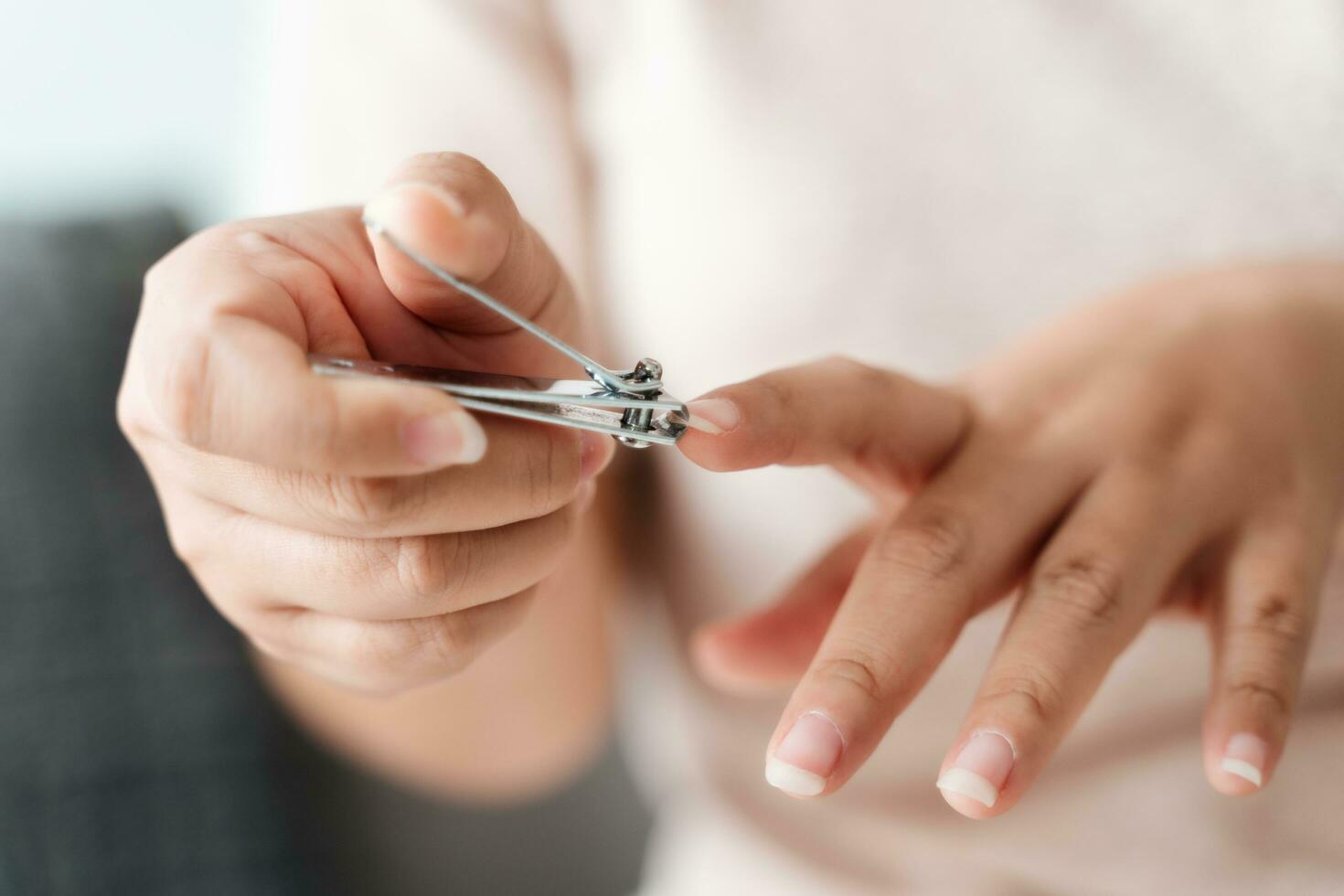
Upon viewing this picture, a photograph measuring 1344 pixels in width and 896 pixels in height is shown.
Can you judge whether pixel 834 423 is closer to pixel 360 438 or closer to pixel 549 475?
pixel 549 475

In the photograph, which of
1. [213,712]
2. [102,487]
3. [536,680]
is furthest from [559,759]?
[102,487]

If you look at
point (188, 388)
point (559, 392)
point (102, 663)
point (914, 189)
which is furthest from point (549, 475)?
point (102, 663)

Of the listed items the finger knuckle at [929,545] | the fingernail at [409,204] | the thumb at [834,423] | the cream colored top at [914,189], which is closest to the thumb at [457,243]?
the fingernail at [409,204]

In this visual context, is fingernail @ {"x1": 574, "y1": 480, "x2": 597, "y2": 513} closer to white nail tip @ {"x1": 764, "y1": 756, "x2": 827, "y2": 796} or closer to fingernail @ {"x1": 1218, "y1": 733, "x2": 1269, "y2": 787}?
white nail tip @ {"x1": 764, "y1": 756, "x2": 827, "y2": 796}

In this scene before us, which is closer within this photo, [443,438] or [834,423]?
[443,438]

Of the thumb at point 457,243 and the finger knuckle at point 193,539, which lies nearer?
the thumb at point 457,243

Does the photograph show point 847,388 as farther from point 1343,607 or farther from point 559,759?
point 559,759

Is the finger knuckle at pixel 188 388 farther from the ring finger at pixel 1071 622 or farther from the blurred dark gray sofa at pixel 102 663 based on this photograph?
the blurred dark gray sofa at pixel 102 663
